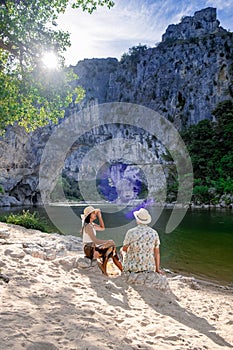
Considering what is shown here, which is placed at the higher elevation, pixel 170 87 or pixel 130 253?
pixel 170 87

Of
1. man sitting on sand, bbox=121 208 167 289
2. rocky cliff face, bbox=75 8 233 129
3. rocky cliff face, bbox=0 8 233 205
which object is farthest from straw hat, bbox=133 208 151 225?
rocky cliff face, bbox=75 8 233 129

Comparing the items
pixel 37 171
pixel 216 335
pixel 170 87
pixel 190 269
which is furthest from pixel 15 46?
pixel 170 87

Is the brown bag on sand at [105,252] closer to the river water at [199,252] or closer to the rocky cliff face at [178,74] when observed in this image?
the river water at [199,252]

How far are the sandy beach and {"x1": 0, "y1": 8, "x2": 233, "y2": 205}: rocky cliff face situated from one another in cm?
3834

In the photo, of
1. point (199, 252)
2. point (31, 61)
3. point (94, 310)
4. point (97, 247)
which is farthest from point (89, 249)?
point (199, 252)

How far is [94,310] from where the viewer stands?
340 cm

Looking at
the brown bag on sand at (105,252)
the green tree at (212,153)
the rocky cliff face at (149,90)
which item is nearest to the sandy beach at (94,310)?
the brown bag on sand at (105,252)

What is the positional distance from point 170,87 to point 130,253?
194ft

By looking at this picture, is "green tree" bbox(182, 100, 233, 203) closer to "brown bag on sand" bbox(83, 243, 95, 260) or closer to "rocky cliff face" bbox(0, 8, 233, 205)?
"rocky cliff face" bbox(0, 8, 233, 205)

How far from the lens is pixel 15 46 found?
19.7ft

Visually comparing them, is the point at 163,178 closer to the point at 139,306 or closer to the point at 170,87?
the point at 170,87

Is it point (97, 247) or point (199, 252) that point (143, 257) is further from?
point (199, 252)

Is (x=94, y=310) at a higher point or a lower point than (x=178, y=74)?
A: lower

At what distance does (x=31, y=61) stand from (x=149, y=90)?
198 feet
